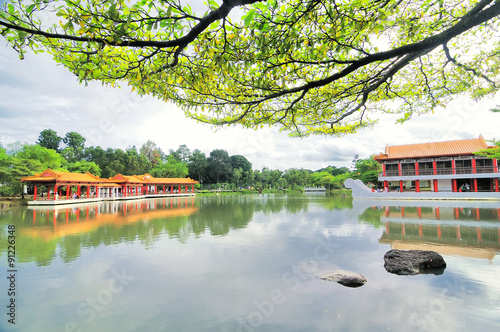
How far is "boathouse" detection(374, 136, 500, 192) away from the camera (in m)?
19.8

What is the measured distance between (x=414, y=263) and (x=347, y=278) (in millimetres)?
1631

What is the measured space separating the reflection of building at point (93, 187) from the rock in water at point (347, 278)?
22.5 m

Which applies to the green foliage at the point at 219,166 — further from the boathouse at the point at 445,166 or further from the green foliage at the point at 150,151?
the boathouse at the point at 445,166

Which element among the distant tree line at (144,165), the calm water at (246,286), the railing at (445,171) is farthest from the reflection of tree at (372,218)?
the distant tree line at (144,165)

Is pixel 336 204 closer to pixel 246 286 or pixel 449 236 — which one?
pixel 449 236

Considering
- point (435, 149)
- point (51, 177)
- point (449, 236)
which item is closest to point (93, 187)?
point (51, 177)

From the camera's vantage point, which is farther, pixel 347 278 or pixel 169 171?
pixel 169 171

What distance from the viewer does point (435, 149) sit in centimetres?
2203

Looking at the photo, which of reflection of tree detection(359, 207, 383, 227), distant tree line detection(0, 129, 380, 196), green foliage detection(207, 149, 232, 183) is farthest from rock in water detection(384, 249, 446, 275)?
green foliage detection(207, 149, 232, 183)

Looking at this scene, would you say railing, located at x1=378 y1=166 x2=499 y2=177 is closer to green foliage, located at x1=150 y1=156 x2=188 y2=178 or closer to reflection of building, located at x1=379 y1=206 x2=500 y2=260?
reflection of building, located at x1=379 y1=206 x2=500 y2=260

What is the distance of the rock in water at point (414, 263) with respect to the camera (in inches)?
182

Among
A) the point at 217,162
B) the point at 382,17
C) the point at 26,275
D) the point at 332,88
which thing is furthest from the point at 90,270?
the point at 217,162

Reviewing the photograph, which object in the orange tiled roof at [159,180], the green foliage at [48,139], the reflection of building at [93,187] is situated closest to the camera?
the reflection of building at [93,187]

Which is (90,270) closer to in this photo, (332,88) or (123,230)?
(123,230)
